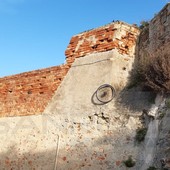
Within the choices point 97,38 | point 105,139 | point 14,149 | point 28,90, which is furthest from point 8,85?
point 105,139

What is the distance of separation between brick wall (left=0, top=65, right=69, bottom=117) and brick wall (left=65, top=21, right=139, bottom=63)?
0.51m

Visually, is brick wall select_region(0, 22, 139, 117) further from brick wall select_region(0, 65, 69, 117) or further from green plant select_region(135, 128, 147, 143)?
green plant select_region(135, 128, 147, 143)

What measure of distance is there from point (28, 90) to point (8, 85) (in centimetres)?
83

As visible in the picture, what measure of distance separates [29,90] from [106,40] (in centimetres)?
227

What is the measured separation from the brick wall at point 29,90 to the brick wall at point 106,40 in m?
0.51

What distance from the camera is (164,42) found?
6.39 meters

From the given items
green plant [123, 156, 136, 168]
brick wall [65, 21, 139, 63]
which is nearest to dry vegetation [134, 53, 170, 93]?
brick wall [65, 21, 139, 63]

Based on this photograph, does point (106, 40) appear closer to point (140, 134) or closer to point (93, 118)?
point (93, 118)

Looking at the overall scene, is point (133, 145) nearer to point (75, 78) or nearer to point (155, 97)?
point (155, 97)

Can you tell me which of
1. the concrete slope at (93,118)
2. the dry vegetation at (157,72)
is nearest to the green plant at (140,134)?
the concrete slope at (93,118)

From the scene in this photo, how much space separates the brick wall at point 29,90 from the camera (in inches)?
295

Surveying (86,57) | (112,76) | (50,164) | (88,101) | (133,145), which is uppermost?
(86,57)

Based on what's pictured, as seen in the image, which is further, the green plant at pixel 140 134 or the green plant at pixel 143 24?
the green plant at pixel 143 24

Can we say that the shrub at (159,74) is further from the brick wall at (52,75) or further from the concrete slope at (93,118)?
the brick wall at (52,75)
